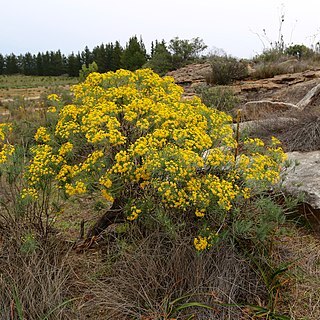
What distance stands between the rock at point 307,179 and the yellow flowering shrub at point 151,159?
2.60ft

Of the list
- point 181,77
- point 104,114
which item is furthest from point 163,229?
point 181,77

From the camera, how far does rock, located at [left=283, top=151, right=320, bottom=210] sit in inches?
131

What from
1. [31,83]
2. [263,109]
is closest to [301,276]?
[263,109]

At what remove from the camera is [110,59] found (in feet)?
135

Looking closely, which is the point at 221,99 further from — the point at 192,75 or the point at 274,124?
the point at 192,75

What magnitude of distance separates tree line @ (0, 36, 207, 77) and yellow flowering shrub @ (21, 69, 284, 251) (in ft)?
24.4

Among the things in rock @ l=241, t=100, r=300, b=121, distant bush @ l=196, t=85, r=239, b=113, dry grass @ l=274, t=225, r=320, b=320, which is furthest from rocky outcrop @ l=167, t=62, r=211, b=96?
dry grass @ l=274, t=225, r=320, b=320

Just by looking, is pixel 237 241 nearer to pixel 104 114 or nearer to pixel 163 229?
pixel 163 229

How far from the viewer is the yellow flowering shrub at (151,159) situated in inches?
88.3

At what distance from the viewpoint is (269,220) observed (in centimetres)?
255

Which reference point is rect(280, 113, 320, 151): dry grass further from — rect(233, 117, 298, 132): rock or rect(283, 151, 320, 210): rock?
Result: rect(283, 151, 320, 210): rock

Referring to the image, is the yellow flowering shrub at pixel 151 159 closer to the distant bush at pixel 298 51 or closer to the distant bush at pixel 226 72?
the distant bush at pixel 226 72

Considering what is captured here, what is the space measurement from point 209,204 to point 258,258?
0.67 m

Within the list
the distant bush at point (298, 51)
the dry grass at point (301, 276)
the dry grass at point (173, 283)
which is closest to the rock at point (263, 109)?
the dry grass at point (301, 276)
